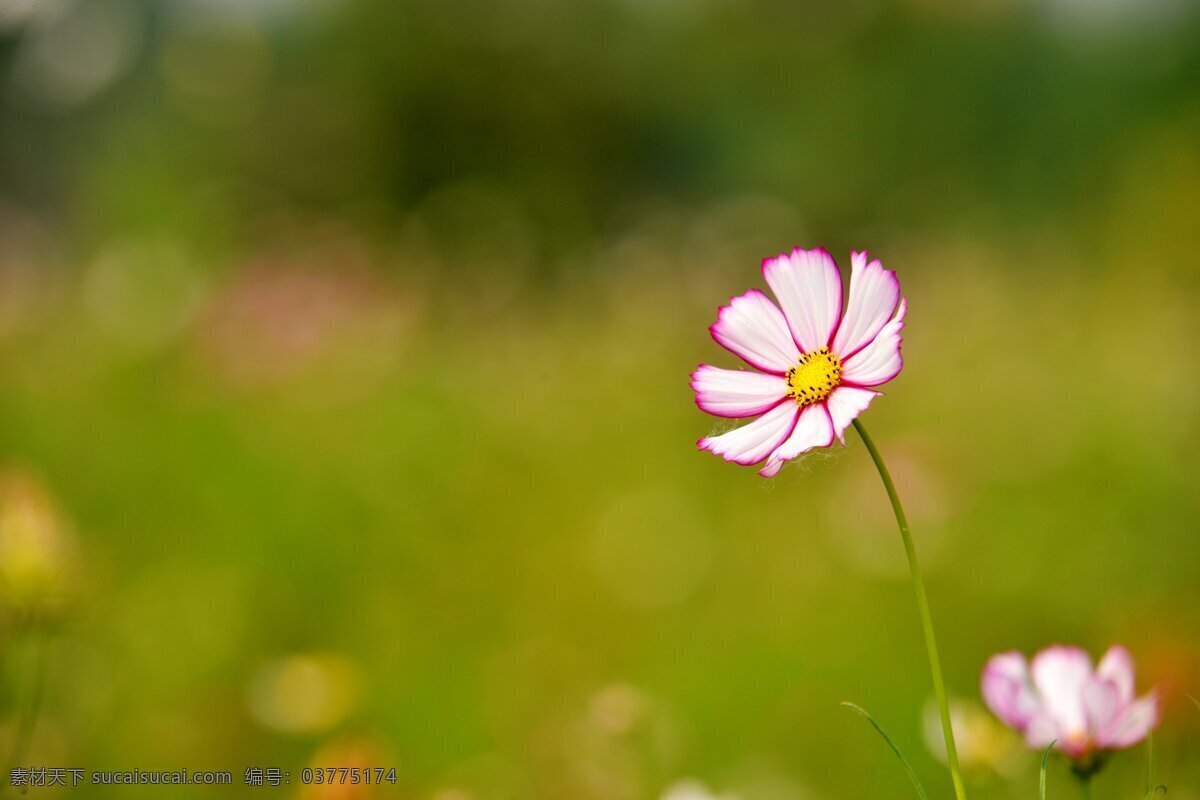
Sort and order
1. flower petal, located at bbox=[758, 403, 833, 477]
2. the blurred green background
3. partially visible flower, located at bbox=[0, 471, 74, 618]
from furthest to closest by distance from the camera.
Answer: the blurred green background
partially visible flower, located at bbox=[0, 471, 74, 618]
flower petal, located at bbox=[758, 403, 833, 477]

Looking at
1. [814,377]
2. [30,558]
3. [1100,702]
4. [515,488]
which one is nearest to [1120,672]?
[1100,702]

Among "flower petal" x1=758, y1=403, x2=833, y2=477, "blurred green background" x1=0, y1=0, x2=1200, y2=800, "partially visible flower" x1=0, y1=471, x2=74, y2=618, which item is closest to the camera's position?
"flower petal" x1=758, y1=403, x2=833, y2=477

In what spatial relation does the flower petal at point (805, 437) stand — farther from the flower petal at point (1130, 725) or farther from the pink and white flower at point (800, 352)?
the flower petal at point (1130, 725)

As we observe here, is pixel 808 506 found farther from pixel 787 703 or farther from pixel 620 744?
pixel 620 744

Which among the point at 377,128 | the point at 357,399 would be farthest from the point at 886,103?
the point at 357,399

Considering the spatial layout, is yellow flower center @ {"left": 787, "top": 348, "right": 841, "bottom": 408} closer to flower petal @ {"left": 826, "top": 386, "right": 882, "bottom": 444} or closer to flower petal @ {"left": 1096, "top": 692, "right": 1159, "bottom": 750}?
flower petal @ {"left": 826, "top": 386, "right": 882, "bottom": 444}

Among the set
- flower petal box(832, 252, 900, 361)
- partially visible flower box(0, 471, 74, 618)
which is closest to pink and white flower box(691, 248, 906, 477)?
flower petal box(832, 252, 900, 361)
